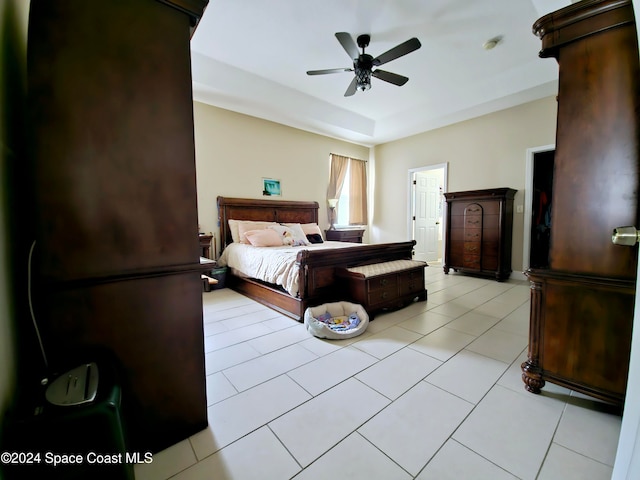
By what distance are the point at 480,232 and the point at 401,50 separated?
3.21 metres

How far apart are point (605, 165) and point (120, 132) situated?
2223mm

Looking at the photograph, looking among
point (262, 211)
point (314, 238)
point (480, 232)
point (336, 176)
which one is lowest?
point (314, 238)

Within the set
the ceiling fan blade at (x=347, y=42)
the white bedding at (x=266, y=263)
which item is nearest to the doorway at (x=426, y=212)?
the white bedding at (x=266, y=263)

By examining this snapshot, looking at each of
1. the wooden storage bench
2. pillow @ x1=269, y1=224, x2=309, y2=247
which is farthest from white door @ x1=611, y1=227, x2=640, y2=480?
pillow @ x1=269, y1=224, x2=309, y2=247

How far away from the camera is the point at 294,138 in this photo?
17.7ft

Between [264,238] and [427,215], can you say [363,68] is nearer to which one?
[264,238]

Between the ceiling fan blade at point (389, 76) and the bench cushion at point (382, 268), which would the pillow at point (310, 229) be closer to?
the bench cushion at point (382, 268)

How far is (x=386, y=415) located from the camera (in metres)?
1.42

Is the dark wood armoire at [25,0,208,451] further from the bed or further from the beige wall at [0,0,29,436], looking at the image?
the bed

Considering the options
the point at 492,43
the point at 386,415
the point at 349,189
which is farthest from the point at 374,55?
the point at 386,415

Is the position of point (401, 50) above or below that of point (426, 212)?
above

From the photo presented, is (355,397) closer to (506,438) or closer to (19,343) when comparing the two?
(506,438)

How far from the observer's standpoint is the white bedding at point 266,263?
2826 millimetres

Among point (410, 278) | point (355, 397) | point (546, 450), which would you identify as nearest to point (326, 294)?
point (410, 278)
